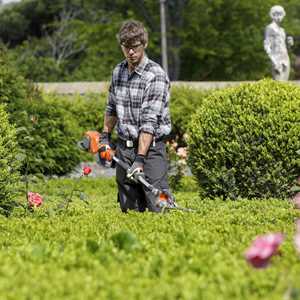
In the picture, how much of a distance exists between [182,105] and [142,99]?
38.7ft

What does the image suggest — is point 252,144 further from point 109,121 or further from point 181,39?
point 181,39

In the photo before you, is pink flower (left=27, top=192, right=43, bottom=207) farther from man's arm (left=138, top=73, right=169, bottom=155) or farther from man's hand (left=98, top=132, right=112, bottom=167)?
man's arm (left=138, top=73, right=169, bottom=155)

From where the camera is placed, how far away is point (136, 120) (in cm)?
586

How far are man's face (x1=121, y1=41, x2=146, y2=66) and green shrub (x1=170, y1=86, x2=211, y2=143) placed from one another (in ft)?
36.6

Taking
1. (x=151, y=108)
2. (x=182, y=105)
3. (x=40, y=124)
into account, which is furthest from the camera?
(x=182, y=105)

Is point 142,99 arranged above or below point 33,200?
above

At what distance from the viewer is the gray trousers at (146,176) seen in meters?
5.91

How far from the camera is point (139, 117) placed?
5.84m

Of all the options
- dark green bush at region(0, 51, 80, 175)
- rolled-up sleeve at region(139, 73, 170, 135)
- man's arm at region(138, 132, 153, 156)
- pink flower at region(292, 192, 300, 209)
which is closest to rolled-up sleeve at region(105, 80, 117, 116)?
rolled-up sleeve at region(139, 73, 170, 135)

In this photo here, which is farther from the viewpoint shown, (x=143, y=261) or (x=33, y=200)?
(x=33, y=200)

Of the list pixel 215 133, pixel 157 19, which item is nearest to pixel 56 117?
pixel 215 133

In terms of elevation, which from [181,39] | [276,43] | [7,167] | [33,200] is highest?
[7,167]

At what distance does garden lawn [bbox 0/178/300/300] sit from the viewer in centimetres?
280

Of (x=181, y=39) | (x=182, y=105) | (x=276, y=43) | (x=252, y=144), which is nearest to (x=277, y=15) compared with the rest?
(x=276, y=43)
